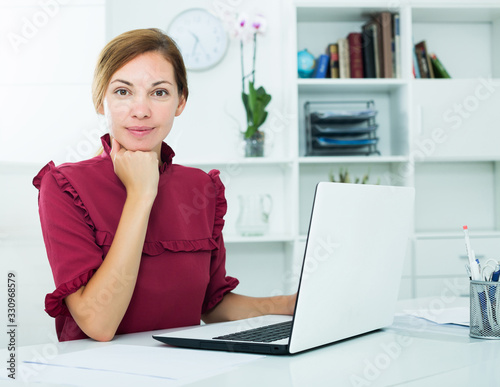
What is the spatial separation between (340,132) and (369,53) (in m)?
0.46

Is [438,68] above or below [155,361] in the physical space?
above

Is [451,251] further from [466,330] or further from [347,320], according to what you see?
[347,320]

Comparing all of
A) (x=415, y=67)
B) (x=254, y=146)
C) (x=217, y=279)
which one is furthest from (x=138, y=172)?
(x=415, y=67)

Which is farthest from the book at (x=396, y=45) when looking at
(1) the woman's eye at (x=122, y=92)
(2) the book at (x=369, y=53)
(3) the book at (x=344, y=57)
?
(1) the woman's eye at (x=122, y=92)

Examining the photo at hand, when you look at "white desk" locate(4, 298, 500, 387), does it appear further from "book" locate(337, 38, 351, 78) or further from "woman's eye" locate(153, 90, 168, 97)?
"book" locate(337, 38, 351, 78)

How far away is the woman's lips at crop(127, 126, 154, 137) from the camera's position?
1346mm

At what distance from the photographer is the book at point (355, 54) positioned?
10.1 ft

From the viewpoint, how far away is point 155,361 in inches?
35.1

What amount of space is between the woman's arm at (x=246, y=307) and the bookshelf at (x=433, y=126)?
4.92 feet

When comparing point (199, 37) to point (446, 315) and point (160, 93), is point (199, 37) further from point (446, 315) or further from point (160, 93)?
point (446, 315)

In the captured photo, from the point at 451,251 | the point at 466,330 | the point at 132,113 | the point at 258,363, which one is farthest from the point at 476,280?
the point at 451,251

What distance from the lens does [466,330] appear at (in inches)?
46.3

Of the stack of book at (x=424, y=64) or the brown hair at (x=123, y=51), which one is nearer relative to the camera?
the brown hair at (x=123, y=51)

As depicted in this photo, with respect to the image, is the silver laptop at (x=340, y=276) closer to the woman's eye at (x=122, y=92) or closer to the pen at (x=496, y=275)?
the pen at (x=496, y=275)
